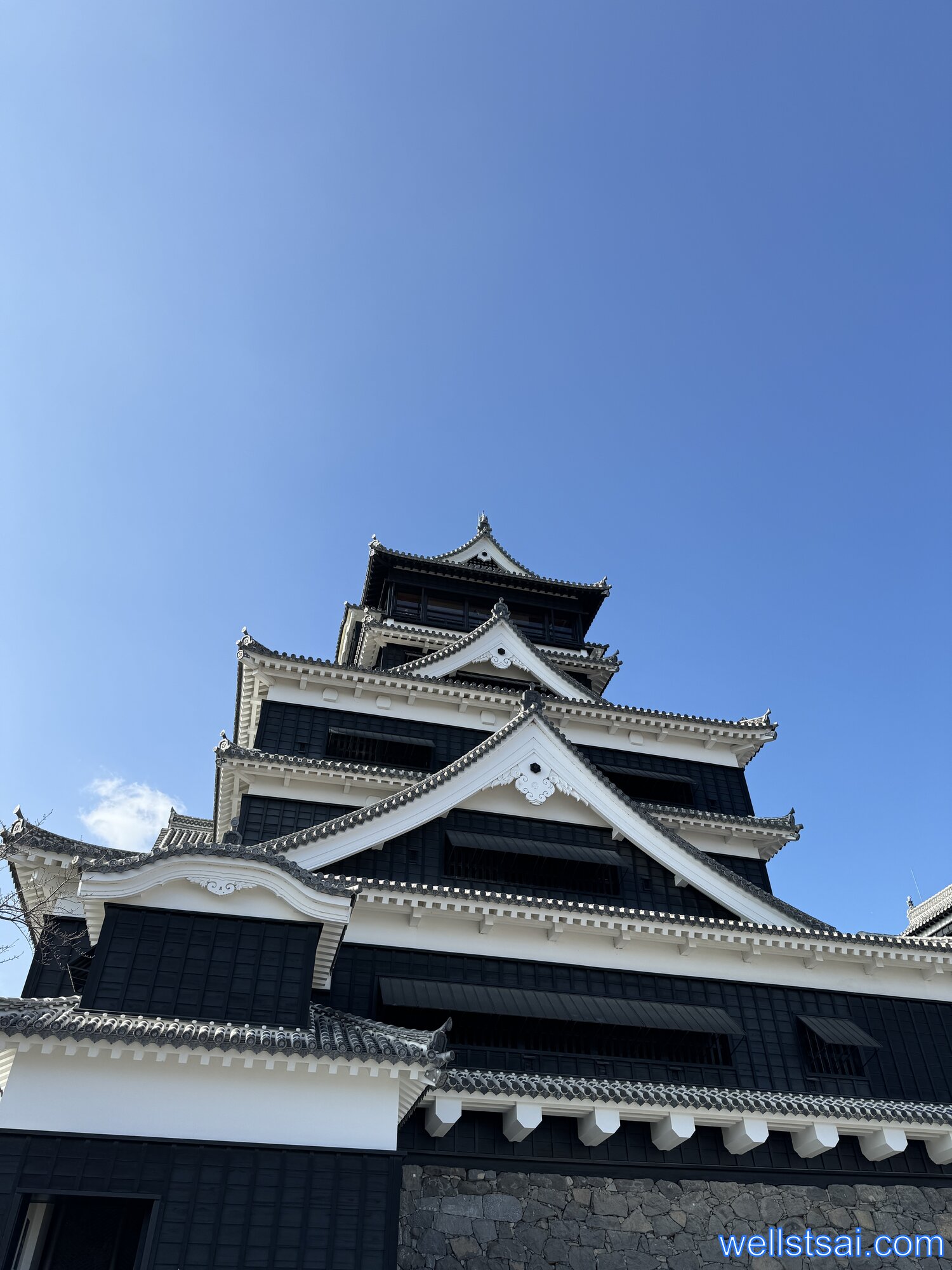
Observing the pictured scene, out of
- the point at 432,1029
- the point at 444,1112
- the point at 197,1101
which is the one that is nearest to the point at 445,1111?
the point at 444,1112

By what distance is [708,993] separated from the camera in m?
13.7

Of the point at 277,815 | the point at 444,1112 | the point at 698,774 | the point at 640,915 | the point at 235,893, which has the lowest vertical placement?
the point at 444,1112

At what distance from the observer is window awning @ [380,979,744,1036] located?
11.9m

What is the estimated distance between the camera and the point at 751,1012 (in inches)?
536

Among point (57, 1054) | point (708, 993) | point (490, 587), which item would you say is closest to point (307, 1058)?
point (57, 1054)

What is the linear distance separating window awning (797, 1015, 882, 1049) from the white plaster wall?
742cm

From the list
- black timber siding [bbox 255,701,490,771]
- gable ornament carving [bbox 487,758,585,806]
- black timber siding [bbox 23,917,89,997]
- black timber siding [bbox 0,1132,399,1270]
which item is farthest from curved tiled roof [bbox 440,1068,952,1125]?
black timber siding [bbox 255,701,490,771]

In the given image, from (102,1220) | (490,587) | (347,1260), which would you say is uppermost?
(490,587)

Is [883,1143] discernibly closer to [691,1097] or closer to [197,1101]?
[691,1097]

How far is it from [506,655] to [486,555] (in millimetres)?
5724

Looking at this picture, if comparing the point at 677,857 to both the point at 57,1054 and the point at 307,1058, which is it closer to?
the point at 307,1058

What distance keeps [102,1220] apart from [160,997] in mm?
2516

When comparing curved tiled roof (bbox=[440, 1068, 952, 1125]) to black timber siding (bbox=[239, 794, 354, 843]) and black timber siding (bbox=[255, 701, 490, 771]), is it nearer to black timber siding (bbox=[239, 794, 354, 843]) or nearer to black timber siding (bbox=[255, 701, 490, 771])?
black timber siding (bbox=[239, 794, 354, 843])

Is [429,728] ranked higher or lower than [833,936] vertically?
higher
